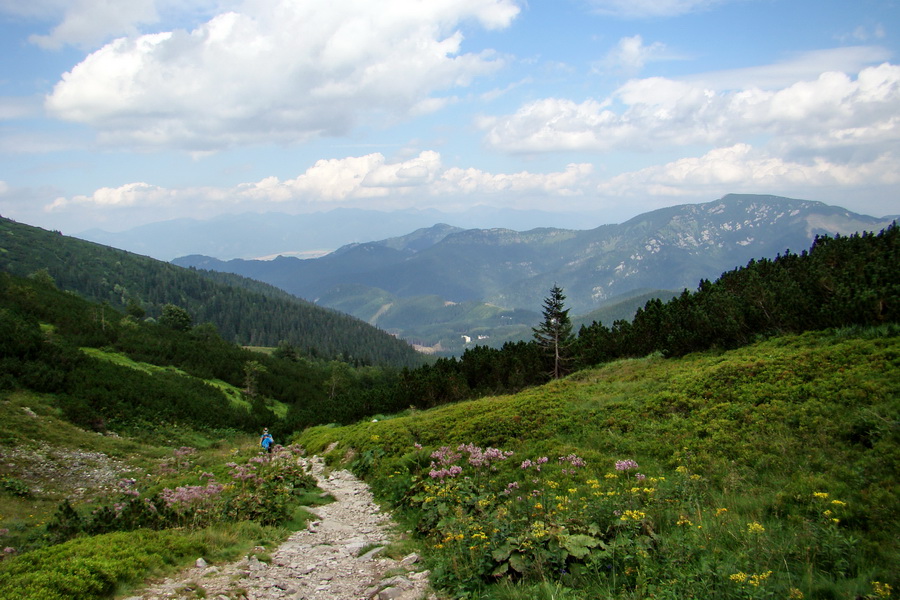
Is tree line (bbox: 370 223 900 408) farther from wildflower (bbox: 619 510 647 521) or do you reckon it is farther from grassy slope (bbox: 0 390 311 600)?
grassy slope (bbox: 0 390 311 600)

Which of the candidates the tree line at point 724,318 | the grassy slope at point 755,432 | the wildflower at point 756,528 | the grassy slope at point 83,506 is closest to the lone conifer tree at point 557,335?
the tree line at point 724,318

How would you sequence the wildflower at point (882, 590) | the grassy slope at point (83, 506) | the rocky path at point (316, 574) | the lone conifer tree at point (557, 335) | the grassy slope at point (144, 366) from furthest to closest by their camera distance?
the grassy slope at point (144, 366), the lone conifer tree at point (557, 335), the rocky path at point (316, 574), the grassy slope at point (83, 506), the wildflower at point (882, 590)

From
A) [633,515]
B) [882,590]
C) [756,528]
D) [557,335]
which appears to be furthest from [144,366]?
[882,590]

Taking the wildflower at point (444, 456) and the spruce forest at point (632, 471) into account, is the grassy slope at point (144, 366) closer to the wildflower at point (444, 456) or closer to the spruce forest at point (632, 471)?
the spruce forest at point (632, 471)

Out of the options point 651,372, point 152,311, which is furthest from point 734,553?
point 152,311

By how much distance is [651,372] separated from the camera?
66.8ft

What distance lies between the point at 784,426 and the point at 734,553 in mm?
5714

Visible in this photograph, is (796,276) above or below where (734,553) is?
above

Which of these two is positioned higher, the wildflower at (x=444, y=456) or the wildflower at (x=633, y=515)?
the wildflower at (x=633, y=515)

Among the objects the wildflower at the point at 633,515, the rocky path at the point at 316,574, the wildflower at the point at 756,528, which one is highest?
the wildflower at the point at 756,528

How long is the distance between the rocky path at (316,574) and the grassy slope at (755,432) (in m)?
4.40

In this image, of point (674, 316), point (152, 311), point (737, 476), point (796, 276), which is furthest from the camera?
point (152, 311)

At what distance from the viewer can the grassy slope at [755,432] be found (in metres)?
6.58

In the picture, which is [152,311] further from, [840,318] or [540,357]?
[840,318]
